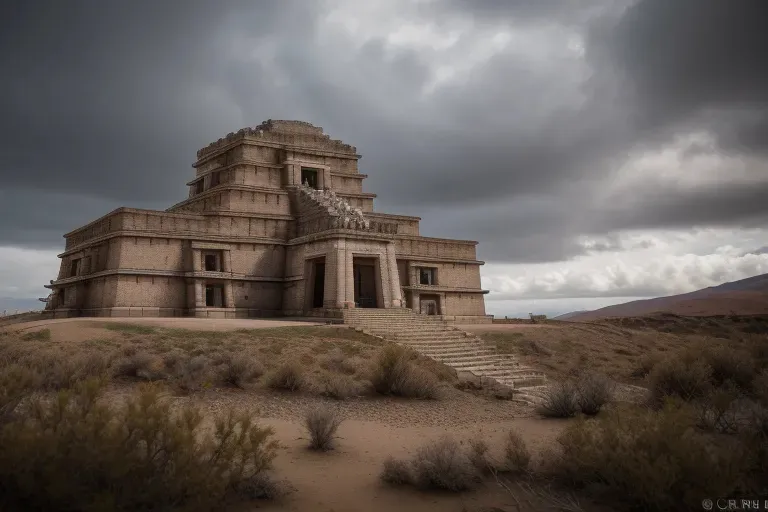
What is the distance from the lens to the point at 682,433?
5.92 meters

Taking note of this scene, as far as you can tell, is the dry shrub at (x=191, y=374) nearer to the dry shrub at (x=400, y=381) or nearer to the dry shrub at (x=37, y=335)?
the dry shrub at (x=400, y=381)

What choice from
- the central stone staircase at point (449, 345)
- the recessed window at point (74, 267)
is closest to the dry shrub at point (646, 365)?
the central stone staircase at point (449, 345)

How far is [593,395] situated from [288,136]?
2915cm

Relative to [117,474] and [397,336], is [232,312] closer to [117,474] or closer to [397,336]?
[397,336]

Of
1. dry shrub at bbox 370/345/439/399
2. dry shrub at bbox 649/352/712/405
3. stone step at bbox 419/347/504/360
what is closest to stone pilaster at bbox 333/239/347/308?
stone step at bbox 419/347/504/360

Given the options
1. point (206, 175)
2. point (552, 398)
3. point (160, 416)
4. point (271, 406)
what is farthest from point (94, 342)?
point (206, 175)

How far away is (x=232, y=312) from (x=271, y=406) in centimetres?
1785

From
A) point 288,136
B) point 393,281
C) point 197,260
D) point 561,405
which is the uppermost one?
point 288,136

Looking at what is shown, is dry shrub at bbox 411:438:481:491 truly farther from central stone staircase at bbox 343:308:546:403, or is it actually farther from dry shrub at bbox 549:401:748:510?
central stone staircase at bbox 343:308:546:403

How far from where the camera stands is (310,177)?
121 feet

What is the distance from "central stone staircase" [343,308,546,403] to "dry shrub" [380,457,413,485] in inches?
324

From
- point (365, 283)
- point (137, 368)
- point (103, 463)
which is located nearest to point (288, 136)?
point (365, 283)

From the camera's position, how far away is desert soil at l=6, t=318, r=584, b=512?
643 centimetres

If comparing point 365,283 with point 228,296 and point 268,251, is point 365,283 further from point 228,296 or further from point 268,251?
point 228,296
